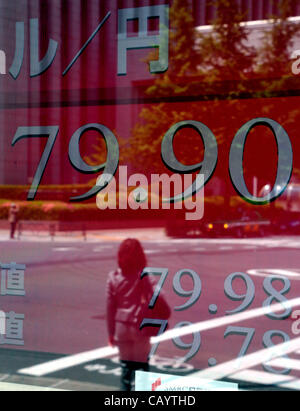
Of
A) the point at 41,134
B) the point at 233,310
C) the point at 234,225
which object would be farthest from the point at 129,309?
the point at 233,310

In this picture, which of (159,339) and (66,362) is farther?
(159,339)

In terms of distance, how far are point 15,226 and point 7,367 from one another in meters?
3.53

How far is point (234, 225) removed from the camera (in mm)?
4336

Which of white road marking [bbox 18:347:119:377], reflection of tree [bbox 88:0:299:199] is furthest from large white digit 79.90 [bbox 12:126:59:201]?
white road marking [bbox 18:347:119:377]

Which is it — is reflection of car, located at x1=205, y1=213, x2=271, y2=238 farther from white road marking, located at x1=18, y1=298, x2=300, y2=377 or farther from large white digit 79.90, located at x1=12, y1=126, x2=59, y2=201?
white road marking, located at x1=18, y1=298, x2=300, y2=377

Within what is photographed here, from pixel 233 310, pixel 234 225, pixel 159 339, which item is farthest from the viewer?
pixel 233 310

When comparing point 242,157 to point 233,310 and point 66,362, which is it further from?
point 233,310

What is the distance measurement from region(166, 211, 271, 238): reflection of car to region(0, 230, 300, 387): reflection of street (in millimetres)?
207

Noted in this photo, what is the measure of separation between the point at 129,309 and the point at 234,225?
996 mm

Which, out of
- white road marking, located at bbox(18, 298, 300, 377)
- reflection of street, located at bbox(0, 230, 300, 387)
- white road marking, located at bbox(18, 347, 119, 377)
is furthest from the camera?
reflection of street, located at bbox(0, 230, 300, 387)

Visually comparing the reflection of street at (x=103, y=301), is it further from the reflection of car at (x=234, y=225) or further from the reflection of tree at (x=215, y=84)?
the reflection of tree at (x=215, y=84)

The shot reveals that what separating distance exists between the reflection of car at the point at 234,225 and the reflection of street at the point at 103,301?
21cm

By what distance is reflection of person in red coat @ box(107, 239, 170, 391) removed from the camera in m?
3.83

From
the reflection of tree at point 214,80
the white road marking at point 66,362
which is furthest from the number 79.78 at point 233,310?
the reflection of tree at point 214,80
